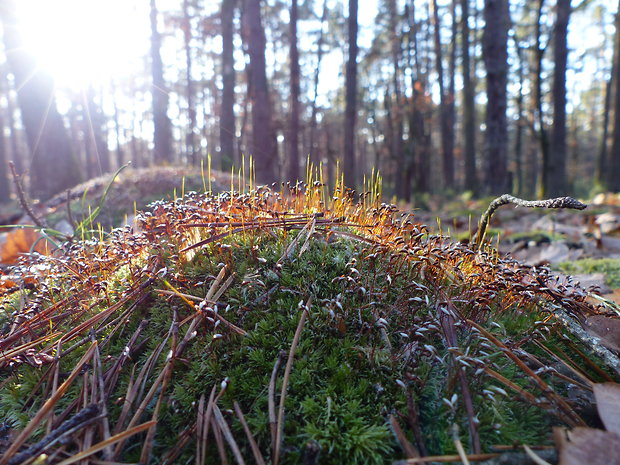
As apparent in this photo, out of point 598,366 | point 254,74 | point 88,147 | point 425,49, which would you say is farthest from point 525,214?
point 88,147

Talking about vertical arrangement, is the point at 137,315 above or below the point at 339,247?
below

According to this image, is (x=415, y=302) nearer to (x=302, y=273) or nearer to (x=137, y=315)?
(x=302, y=273)

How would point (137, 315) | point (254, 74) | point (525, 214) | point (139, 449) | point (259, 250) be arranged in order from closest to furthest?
point (139, 449) → point (137, 315) → point (259, 250) → point (525, 214) → point (254, 74)

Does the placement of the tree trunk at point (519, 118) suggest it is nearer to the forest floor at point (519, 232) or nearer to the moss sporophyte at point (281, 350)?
the forest floor at point (519, 232)

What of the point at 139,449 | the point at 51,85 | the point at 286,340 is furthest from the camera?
the point at 51,85

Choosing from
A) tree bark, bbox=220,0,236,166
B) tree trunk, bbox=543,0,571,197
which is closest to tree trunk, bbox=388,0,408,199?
tree trunk, bbox=543,0,571,197

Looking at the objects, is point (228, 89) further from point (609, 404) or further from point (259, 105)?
point (609, 404)

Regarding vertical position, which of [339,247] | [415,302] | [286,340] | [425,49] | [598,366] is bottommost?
[598,366]

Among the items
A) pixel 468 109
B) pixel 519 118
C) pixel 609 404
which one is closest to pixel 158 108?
pixel 468 109
